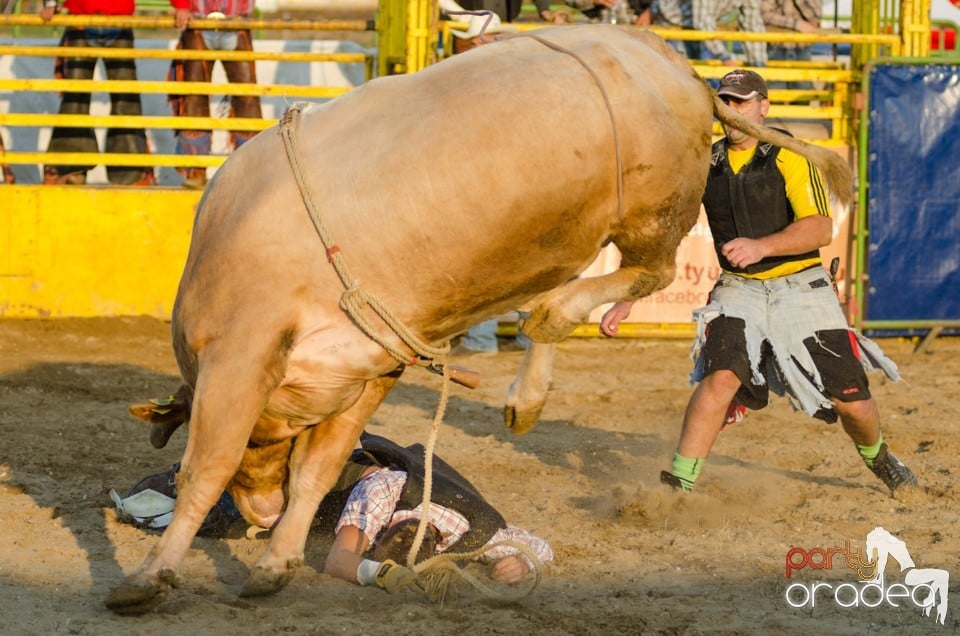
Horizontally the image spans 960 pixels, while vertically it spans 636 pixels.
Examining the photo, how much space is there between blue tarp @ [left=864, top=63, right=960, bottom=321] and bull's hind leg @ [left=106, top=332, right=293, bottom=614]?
647cm

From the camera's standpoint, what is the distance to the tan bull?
3.82 meters

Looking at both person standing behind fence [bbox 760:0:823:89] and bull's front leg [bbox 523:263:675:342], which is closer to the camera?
bull's front leg [bbox 523:263:675:342]

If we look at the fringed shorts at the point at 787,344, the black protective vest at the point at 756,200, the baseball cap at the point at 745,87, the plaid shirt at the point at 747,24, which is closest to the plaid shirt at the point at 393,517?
the fringed shorts at the point at 787,344

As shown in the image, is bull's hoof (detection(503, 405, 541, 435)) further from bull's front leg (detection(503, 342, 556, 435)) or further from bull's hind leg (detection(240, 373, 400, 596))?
bull's hind leg (detection(240, 373, 400, 596))

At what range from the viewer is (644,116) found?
3.93 m

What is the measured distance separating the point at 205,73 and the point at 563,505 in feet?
17.9

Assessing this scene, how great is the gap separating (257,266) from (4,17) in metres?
6.07

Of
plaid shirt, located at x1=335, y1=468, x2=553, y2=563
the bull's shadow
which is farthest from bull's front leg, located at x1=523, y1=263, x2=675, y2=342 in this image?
the bull's shadow

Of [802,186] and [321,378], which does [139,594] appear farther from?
[802,186]

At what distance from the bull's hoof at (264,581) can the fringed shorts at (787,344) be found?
197 cm

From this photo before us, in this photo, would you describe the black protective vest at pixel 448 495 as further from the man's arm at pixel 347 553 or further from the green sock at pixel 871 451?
the green sock at pixel 871 451

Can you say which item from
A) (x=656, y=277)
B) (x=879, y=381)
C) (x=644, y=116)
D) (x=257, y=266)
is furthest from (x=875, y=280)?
(x=257, y=266)

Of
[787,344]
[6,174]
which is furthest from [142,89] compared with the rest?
[787,344]

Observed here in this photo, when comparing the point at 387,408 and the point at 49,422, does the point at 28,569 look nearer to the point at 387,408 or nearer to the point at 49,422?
the point at 49,422
